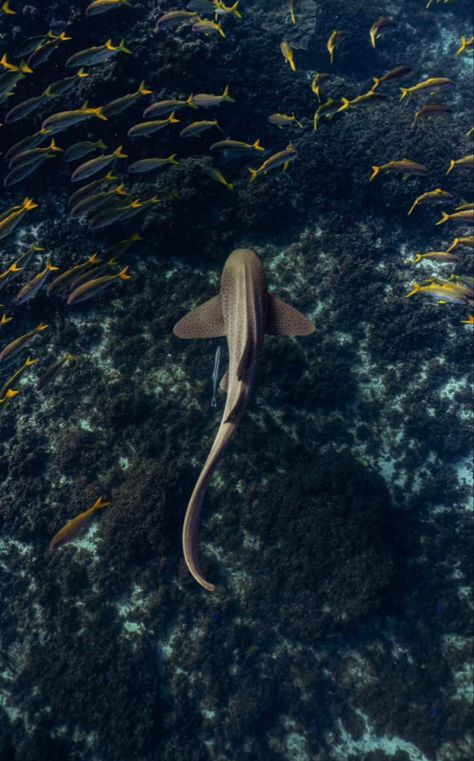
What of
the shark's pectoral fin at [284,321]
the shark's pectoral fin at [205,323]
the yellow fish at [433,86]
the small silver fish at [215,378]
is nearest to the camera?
the shark's pectoral fin at [284,321]

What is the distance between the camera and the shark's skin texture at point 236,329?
580cm

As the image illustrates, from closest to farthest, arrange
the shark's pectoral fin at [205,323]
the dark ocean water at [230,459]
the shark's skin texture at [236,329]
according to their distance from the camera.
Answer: the shark's skin texture at [236,329], the shark's pectoral fin at [205,323], the dark ocean water at [230,459]

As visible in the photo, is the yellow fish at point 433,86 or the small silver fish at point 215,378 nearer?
the small silver fish at point 215,378

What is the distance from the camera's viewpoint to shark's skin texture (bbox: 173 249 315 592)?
5.80 metres

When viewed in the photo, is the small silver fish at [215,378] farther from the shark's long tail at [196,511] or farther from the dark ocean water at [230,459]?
the shark's long tail at [196,511]

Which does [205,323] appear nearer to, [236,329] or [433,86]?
[236,329]

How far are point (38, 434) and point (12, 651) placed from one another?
386 centimetres

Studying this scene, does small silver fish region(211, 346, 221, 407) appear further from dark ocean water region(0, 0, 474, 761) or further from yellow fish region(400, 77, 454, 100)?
yellow fish region(400, 77, 454, 100)

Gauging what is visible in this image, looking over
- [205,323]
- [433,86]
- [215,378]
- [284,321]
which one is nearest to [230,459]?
[215,378]

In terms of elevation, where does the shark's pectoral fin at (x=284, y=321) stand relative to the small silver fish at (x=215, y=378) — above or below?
above

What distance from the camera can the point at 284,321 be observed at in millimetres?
7062

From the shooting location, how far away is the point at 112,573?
7.75 m

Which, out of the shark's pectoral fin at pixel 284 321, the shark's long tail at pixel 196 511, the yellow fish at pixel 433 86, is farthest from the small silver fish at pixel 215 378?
the yellow fish at pixel 433 86

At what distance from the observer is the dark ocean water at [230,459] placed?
7586 mm
